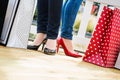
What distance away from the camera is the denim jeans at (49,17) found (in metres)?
1.63

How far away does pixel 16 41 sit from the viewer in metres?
1.68

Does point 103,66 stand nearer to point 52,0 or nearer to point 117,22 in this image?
point 117,22

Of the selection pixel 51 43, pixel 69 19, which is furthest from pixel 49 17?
pixel 69 19

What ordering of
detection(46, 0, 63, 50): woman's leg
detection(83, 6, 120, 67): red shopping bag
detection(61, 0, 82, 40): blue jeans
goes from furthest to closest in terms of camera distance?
detection(61, 0, 82, 40): blue jeans, detection(83, 6, 120, 67): red shopping bag, detection(46, 0, 63, 50): woman's leg

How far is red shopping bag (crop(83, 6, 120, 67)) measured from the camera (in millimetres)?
1796

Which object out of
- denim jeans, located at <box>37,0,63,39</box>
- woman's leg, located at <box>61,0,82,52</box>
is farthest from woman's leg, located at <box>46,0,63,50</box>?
woman's leg, located at <box>61,0,82,52</box>

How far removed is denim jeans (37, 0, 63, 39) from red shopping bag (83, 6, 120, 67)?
317 mm

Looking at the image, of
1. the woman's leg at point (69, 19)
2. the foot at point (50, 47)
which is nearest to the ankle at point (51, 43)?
the foot at point (50, 47)

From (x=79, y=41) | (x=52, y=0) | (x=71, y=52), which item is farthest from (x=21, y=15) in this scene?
(x=79, y=41)

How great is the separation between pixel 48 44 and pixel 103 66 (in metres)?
0.40

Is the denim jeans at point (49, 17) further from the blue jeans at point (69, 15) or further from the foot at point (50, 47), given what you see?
the blue jeans at point (69, 15)

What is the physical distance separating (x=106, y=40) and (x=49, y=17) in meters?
0.44

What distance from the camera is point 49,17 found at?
166 cm

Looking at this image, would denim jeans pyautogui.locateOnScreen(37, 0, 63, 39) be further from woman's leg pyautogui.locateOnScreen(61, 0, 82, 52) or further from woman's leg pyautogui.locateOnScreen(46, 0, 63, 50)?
woman's leg pyautogui.locateOnScreen(61, 0, 82, 52)
